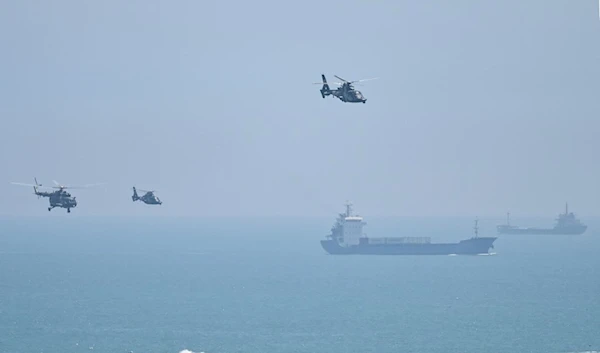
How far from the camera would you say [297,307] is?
11094cm

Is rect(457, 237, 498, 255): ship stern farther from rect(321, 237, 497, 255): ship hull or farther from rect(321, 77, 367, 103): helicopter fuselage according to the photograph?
rect(321, 77, 367, 103): helicopter fuselage

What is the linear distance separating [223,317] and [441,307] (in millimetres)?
26568

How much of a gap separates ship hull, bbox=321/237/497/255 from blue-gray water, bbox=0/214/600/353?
163 inches

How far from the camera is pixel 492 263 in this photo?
185250mm

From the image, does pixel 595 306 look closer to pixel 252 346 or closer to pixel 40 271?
pixel 252 346

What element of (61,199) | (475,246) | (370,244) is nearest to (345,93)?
(61,199)

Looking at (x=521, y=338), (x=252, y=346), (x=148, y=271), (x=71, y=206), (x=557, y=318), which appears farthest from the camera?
(x=148, y=271)

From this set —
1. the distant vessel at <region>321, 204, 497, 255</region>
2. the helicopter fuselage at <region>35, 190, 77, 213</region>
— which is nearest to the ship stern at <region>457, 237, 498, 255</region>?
the distant vessel at <region>321, 204, 497, 255</region>

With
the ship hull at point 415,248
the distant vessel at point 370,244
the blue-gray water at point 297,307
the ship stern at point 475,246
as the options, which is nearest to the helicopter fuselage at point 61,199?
the blue-gray water at point 297,307

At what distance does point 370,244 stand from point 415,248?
8424 millimetres

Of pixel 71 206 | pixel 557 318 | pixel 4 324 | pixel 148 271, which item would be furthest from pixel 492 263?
pixel 71 206

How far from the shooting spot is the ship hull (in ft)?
605

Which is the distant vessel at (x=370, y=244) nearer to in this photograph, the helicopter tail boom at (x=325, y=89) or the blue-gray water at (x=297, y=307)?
the blue-gray water at (x=297, y=307)

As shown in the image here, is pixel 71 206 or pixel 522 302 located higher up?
pixel 71 206
